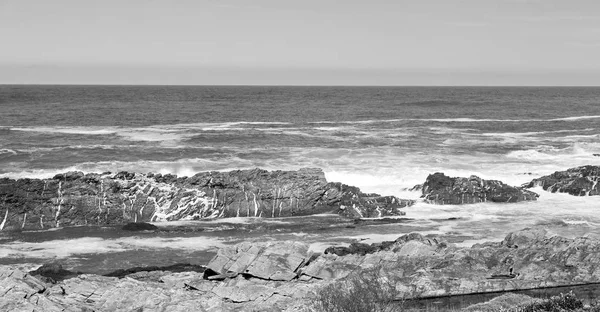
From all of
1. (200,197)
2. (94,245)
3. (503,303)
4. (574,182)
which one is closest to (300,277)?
(503,303)

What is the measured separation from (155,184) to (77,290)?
16.1m

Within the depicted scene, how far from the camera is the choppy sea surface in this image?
1178 inches

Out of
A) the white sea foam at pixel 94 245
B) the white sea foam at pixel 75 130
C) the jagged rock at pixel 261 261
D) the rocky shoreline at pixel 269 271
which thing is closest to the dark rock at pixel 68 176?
the rocky shoreline at pixel 269 271

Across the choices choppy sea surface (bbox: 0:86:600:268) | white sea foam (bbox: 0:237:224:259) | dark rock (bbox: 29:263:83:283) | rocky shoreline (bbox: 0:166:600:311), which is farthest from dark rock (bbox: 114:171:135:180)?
dark rock (bbox: 29:263:83:283)

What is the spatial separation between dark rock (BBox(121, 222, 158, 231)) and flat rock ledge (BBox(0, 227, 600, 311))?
30.0ft

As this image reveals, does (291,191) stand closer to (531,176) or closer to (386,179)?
(386,179)

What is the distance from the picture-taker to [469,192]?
1415 inches

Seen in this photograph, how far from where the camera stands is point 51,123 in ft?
252

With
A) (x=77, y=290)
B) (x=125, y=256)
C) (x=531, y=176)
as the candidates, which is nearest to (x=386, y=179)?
(x=531, y=176)

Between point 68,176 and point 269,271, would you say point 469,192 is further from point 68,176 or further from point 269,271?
point 68,176

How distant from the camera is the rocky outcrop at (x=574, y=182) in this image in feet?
121

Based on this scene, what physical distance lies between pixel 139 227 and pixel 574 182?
2139 cm

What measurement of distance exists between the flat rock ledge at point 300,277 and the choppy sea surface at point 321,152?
20.3 feet

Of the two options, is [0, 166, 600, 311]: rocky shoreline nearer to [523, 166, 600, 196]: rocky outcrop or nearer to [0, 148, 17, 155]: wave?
[523, 166, 600, 196]: rocky outcrop
